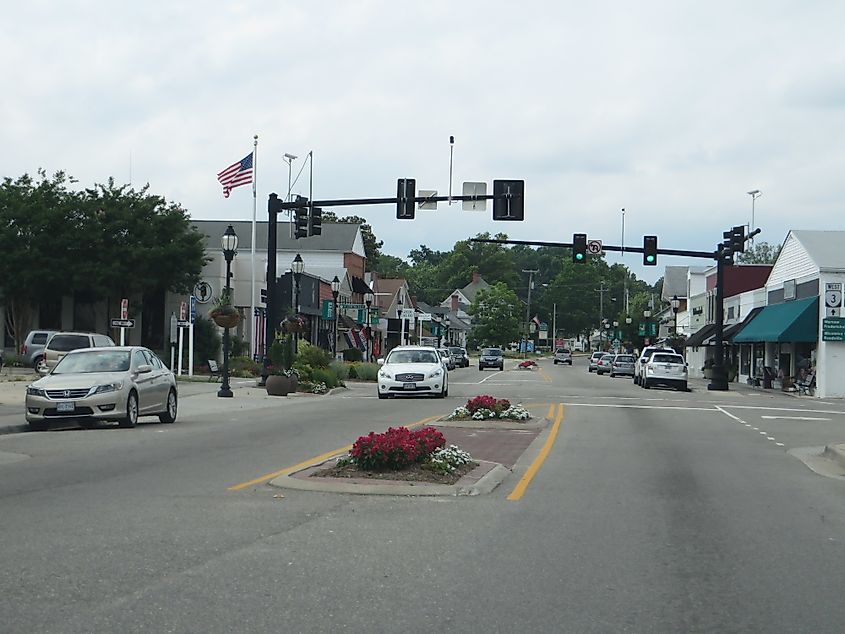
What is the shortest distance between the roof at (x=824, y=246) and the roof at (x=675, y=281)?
51.6 m

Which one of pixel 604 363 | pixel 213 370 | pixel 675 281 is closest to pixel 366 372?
pixel 213 370

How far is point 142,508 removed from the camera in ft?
33.1

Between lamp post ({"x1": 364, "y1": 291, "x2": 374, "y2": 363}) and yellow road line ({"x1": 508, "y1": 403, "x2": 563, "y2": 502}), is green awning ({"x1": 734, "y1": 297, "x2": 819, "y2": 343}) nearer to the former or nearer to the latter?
lamp post ({"x1": 364, "y1": 291, "x2": 374, "y2": 363})

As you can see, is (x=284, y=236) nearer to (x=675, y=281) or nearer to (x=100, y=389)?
(x=675, y=281)

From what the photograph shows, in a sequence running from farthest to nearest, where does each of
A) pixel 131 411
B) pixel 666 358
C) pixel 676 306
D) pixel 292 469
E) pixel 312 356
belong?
pixel 676 306 → pixel 666 358 → pixel 312 356 → pixel 131 411 → pixel 292 469

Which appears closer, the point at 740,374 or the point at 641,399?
the point at 641,399

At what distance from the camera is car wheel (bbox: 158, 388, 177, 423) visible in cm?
2122

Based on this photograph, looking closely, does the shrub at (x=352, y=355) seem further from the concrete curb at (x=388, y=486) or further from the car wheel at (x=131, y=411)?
the concrete curb at (x=388, y=486)

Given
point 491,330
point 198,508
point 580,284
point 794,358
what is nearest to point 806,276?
point 794,358

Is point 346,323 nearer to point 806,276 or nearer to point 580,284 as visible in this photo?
point 806,276

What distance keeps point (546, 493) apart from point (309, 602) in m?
5.53

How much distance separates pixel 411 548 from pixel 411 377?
23275 millimetres

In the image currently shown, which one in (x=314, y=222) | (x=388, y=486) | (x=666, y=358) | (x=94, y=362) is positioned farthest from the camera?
(x=666, y=358)

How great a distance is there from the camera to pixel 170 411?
70.1ft
